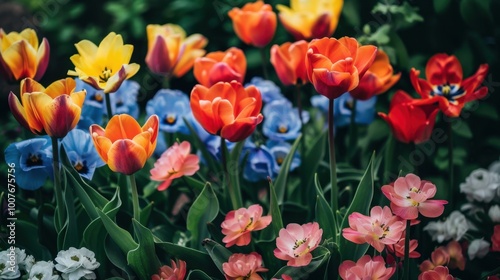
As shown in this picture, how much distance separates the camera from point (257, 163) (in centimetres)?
190

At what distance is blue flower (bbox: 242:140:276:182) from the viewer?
1.89 m

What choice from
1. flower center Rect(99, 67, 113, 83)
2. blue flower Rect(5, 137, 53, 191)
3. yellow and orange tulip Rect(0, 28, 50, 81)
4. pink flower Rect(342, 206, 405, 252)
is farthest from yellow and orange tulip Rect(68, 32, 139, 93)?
pink flower Rect(342, 206, 405, 252)

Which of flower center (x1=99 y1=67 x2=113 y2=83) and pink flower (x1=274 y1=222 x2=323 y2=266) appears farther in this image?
flower center (x1=99 y1=67 x2=113 y2=83)

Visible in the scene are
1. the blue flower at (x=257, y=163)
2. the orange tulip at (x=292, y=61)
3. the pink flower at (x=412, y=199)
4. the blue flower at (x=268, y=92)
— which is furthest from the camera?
the blue flower at (x=268, y=92)

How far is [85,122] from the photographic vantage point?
6.24 feet

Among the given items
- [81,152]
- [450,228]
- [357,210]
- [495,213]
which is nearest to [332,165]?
[357,210]

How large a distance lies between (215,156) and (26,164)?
0.51 metres

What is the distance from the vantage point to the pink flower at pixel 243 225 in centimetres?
154

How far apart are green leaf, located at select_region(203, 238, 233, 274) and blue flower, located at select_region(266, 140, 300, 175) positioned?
16.4 inches

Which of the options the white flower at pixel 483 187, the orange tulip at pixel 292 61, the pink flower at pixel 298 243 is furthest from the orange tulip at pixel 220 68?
the white flower at pixel 483 187

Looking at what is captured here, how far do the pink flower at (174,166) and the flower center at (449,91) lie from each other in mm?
665

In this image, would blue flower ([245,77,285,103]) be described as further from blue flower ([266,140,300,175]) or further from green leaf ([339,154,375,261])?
green leaf ([339,154,375,261])

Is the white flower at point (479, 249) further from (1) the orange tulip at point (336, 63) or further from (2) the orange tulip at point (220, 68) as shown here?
(2) the orange tulip at point (220, 68)

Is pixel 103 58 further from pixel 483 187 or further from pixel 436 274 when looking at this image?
pixel 483 187
